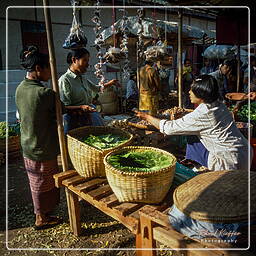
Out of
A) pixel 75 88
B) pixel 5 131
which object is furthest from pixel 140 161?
pixel 5 131

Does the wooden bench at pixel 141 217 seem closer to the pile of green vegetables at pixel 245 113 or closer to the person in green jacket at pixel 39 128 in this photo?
the person in green jacket at pixel 39 128

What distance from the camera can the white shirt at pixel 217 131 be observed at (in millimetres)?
2854

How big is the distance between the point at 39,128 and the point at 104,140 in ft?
2.53

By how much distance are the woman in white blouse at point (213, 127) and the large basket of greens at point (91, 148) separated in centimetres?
55

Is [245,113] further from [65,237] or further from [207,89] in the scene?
[65,237]

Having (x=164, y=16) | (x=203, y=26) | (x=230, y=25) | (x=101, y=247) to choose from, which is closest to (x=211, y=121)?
(x=101, y=247)

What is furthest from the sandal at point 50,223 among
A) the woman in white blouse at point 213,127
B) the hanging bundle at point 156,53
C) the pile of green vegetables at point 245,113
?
the hanging bundle at point 156,53

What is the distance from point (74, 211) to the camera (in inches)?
126

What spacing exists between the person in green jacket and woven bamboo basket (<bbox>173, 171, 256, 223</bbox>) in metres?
1.82

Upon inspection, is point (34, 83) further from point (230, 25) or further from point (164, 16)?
point (164, 16)

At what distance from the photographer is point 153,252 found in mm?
2107

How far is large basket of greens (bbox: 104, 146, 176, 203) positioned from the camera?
2152mm

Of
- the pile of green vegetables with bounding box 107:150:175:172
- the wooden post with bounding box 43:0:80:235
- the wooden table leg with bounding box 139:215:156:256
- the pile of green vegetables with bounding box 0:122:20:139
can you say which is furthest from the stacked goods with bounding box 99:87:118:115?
the wooden table leg with bounding box 139:215:156:256

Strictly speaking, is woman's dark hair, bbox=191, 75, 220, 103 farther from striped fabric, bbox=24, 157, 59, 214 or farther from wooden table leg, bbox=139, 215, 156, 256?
striped fabric, bbox=24, 157, 59, 214
